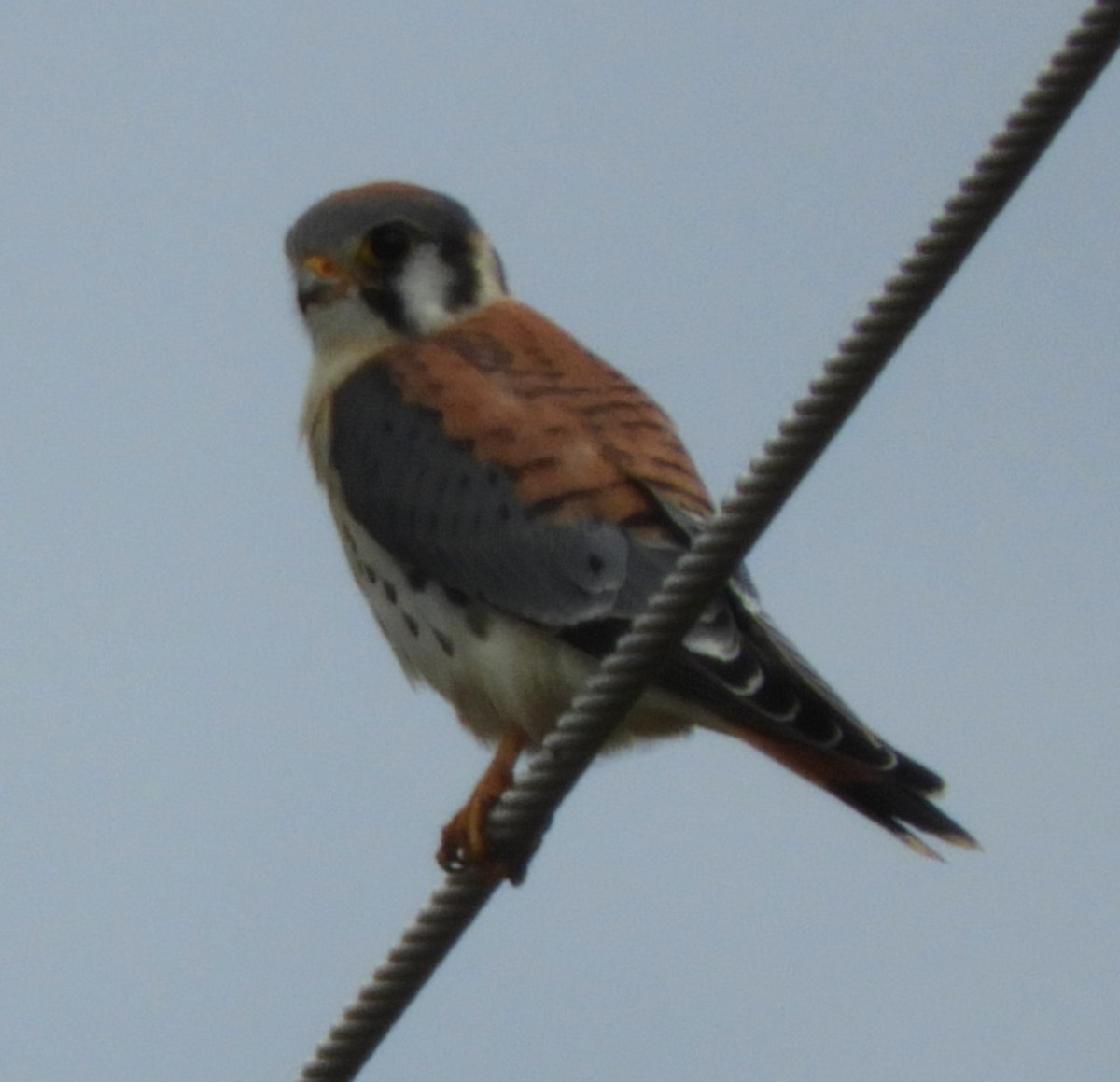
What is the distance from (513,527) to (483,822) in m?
0.56

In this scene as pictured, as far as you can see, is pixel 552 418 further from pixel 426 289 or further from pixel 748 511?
pixel 748 511

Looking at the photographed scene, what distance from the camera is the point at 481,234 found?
648cm

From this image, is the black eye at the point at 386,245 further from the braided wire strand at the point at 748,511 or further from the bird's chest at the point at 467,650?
the braided wire strand at the point at 748,511

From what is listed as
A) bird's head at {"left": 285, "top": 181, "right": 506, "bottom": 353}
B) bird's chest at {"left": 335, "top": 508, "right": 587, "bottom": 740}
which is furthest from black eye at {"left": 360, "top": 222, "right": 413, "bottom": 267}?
bird's chest at {"left": 335, "top": 508, "right": 587, "bottom": 740}

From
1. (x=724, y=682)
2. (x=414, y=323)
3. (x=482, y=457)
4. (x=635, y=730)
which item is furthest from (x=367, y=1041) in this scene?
(x=414, y=323)

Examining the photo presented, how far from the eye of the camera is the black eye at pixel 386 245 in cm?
610

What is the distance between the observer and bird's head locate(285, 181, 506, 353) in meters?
5.94

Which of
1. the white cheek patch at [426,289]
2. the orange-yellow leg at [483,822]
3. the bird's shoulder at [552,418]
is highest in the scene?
the bird's shoulder at [552,418]

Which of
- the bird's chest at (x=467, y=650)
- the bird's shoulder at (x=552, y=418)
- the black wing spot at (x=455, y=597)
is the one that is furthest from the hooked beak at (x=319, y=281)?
the black wing spot at (x=455, y=597)

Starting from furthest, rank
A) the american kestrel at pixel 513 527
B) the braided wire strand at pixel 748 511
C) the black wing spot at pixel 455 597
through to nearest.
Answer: the black wing spot at pixel 455 597 < the american kestrel at pixel 513 527 < the braided wire strand at pixel 748 511

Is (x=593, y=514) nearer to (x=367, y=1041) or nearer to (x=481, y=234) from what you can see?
(x=367, y=1041)

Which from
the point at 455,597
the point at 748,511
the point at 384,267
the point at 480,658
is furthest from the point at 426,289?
the point at 748,511

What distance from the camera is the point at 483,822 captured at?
4738 mm

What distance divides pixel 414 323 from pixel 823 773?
71.9 inches
